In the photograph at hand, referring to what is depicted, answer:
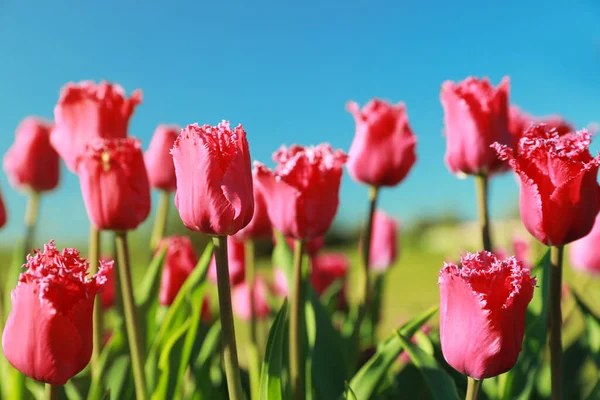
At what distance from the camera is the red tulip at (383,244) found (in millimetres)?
2396

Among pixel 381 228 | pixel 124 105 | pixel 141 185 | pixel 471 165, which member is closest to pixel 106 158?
pixel 141 185

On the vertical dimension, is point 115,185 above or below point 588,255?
above

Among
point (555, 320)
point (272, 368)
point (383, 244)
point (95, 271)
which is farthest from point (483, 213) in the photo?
point (383, 244)

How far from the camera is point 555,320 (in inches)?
41.4

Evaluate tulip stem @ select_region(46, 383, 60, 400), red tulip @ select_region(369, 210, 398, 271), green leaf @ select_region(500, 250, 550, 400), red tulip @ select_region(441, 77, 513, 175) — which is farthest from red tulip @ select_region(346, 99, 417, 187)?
red tulip @ select_region(369, 210, 398, 271)

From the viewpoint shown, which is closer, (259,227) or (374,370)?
(374,370)

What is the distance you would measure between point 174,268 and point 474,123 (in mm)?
782

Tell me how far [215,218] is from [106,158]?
436mm

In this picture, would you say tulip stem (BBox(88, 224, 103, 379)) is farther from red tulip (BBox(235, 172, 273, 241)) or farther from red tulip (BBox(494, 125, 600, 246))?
red tulip (BBox(494, 125, 600, 246))

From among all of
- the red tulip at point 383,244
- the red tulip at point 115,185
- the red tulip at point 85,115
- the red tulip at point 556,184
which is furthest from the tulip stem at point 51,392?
the red tulip at point 383,244

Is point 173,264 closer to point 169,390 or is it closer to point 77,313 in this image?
point 169,390

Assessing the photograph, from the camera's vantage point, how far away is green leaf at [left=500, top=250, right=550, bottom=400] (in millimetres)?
1194

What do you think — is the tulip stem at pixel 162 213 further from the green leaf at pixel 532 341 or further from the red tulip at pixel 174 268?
the green leaf at pixel 532 341

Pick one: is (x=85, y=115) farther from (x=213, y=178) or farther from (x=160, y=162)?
(x=213, y=178)
